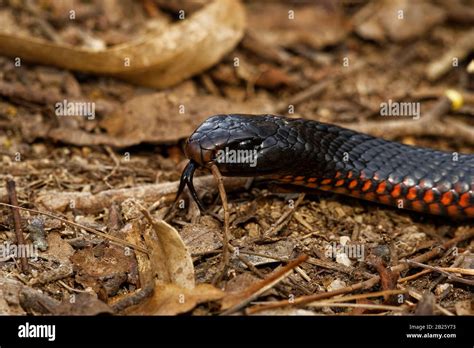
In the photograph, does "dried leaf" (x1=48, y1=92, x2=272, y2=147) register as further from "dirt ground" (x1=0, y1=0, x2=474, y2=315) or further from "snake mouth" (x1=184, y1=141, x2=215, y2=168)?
"snake mouth" (x1=184, y1=141, x2=215, y2=168)

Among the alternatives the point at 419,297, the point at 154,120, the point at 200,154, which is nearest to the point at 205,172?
the point at 200,154

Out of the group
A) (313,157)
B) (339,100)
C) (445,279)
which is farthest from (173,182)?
(339,100)

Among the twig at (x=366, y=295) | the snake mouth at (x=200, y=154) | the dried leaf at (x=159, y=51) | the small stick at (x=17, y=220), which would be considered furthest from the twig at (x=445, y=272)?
the dried leaf at (x=159, y=51)

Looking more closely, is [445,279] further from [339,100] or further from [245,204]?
[339,100]

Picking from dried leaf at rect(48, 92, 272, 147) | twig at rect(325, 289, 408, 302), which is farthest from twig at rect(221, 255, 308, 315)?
dried leaf at rect(48, 92, 272, 147)

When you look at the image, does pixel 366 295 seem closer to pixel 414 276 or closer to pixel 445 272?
pixel 414 276

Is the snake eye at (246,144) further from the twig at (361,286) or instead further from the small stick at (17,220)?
the small stick at (17,220)
